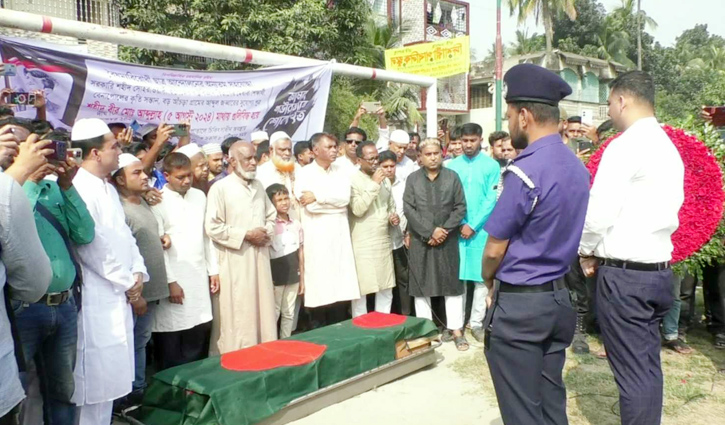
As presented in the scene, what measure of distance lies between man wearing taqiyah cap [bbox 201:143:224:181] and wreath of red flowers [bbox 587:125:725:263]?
3395 millimetres


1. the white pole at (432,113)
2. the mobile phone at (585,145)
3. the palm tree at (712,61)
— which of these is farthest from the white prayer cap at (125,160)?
the palm tree at (712,61)

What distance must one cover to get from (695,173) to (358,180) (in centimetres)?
259

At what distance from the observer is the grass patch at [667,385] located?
3.81m

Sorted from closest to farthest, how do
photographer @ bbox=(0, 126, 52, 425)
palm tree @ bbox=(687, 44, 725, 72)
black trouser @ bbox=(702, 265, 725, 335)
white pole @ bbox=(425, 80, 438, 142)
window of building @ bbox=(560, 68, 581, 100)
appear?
photographer @ bbox=(0, 126, 52, 425)
black trouser @ bbox=(702, 265, 725, 335)
white pole @ bbox=(425, 80, 438, 142)
window of building @ bbox=(560, 68, 581, 100)
palm tree @ bbox=(687, 44, 725, 72)

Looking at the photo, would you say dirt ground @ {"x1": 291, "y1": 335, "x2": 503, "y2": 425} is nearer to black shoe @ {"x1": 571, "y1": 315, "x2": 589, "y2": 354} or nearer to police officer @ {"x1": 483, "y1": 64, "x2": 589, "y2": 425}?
black shoe @ {"x1": 571, "y1": 315, "x2": 589, "y2": 354}

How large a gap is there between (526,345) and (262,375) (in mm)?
1636

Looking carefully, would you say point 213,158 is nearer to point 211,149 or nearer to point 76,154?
point 211,149

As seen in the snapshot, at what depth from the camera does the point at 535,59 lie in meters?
28.0

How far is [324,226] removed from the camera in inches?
200

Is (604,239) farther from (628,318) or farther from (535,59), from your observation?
(535,59)

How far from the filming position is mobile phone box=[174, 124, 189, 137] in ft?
15.8

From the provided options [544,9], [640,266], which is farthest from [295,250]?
[544,9]

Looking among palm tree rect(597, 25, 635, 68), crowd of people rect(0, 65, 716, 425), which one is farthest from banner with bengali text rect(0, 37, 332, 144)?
palm tree rect(597, 25, 635, 68)

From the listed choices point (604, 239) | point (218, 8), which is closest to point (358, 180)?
point (604, 239)
